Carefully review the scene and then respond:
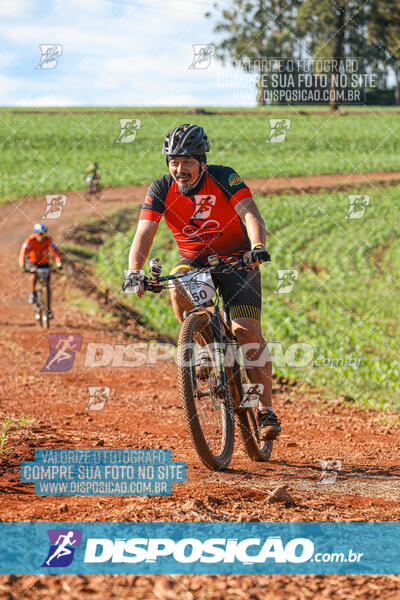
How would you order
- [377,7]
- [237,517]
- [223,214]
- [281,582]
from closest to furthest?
[281,582] < [237,517] < [223,214] < [377,7]

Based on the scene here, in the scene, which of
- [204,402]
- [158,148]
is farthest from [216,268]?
[158,148]

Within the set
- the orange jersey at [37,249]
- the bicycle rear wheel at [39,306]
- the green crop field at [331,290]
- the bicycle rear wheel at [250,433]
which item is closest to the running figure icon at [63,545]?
the bicycle rear wheel at [250,433]

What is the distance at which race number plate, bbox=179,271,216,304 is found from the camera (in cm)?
452

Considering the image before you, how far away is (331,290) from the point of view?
53.4 ft

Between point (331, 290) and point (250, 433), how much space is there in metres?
11.6

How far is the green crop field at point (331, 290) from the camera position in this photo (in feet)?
32.7

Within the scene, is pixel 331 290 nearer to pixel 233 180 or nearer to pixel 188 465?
pixel 233 180

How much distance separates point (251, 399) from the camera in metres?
5.12

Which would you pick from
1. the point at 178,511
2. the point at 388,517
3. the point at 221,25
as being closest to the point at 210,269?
the point at 178,511

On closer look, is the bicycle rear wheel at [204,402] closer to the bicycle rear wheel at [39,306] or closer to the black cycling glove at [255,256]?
the black cycling glove at [255,256]

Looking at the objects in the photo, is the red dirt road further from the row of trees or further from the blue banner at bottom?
the row of trees

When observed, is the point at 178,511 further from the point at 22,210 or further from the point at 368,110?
the point at 368,110

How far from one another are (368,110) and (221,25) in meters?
15.7

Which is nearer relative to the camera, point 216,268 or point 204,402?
point 216,268
